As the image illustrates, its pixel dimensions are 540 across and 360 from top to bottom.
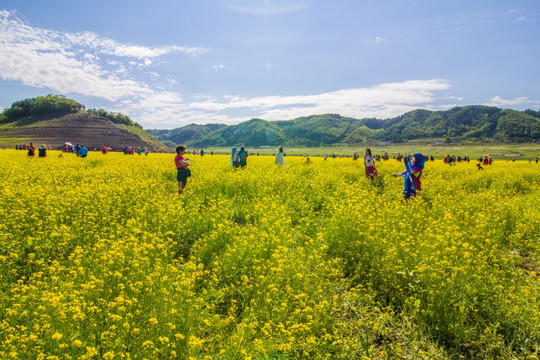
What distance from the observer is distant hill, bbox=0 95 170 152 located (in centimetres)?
9469

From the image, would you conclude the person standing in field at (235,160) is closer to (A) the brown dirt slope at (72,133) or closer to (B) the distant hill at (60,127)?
(A) the brown dirt slope at (72,133)

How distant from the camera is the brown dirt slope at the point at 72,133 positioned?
91938mm

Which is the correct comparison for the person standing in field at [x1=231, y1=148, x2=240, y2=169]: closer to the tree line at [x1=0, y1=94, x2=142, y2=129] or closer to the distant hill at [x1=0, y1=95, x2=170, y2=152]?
the distant hill at [x1=0, y1=95, x2=170, y2=152]

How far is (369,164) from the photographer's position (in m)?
13.1

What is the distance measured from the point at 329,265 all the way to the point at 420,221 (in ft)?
11.5

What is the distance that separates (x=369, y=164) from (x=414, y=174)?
3530 mm

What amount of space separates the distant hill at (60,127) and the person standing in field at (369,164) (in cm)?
9928

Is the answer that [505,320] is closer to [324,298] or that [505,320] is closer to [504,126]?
[324,298]

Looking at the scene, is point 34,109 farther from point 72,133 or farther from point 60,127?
point 72,133

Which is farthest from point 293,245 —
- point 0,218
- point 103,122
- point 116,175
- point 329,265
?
point 103,122

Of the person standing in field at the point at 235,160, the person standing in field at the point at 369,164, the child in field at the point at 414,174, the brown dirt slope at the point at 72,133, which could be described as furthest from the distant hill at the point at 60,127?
the child in field at the point at 414,174

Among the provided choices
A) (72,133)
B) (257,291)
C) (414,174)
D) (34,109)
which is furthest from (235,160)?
(34,109)

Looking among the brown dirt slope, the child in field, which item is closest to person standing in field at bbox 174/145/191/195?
the child in field

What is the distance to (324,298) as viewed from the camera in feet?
12.6
